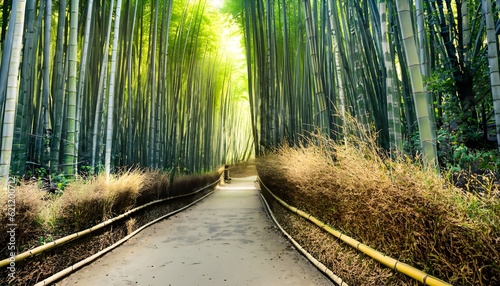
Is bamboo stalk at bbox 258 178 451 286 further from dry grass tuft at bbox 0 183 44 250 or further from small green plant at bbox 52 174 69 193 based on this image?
small green plant at bbox 52 174 69 193

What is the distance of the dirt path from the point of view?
276 centimetres

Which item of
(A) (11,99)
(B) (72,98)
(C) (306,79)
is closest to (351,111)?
(C) (306,79)

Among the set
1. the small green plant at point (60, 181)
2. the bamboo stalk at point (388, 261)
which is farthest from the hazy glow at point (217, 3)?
the bamboo stalk at point (388, 261)

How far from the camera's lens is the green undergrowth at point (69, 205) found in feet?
7.66

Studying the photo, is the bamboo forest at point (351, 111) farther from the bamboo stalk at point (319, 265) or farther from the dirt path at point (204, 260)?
the dirt path at point (204, 260)

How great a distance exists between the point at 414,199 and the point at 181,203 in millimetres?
6179

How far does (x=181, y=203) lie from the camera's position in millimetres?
7527

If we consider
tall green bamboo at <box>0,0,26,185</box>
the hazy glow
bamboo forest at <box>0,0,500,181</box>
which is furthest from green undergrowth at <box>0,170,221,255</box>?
the hazy glow

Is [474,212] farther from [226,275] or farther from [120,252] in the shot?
[120,252]

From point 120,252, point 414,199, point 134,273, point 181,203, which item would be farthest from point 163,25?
point 414,199

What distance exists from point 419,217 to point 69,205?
2.43 metres

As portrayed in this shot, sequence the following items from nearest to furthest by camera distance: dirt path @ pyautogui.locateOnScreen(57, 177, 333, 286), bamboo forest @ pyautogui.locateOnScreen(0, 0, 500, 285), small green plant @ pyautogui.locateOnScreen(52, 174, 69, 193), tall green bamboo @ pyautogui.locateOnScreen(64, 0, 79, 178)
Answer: bamboo forest @ pyautogui.locateOnScreen(0, 0, 500, 285) → dirt path @ pyautogui.locateOnScreen(57, 177, 333, 286) → tall green bamboo @ pyautogui.locateOnScreen(64, 0, 79, 178) → small green plant @ pyautogui.locateOnScreen(52, 174, 69, 193)

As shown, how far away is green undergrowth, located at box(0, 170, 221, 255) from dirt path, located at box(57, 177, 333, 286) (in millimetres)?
339

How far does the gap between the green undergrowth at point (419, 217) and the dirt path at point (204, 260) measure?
0.59 m
